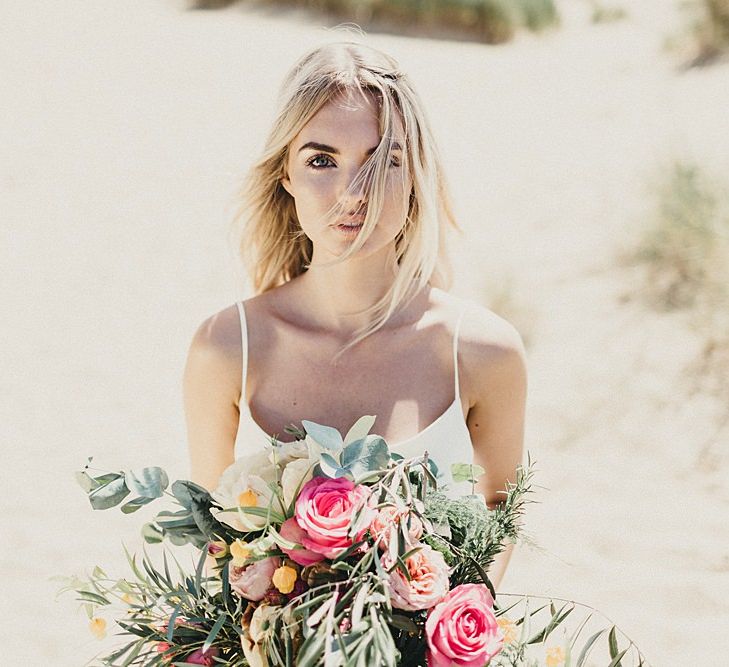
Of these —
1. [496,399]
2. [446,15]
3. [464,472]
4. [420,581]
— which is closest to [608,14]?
[446,15]

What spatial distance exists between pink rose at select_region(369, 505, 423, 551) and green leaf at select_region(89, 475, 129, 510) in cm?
44

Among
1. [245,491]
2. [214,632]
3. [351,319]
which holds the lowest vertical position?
[214,632]

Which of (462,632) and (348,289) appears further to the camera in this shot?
(348,289)

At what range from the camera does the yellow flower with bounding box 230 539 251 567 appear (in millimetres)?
1457

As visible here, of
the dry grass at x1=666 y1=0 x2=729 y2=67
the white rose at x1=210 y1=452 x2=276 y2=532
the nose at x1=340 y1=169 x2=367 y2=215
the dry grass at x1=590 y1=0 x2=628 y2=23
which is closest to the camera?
the white rose at x1=210 y1=452 x2=276 y2=532

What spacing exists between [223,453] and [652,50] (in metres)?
8.78

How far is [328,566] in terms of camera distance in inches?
56.7

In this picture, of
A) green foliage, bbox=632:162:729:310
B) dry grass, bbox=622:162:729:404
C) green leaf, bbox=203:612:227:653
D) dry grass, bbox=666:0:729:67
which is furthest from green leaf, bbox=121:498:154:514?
dry grass, bbox=666:0:729:67

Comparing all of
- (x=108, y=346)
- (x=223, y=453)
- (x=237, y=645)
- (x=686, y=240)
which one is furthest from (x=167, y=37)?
(x=237, y=645)

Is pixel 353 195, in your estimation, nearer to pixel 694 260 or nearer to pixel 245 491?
pixel 245 491

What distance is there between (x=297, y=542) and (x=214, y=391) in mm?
813

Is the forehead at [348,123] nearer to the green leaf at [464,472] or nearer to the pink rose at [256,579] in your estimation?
the green leaf at [464,472]

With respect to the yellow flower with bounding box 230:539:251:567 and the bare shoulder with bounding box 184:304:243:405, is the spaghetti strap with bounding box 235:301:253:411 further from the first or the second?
the yellow flower with bounding box 230:539:251:567

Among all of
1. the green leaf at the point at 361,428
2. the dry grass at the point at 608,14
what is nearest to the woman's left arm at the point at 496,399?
the green leaf at the point at 361,428
